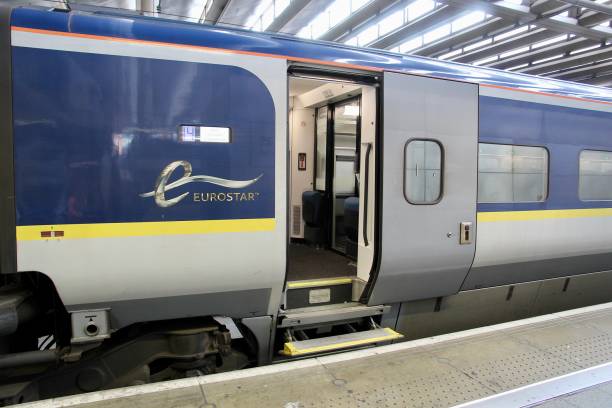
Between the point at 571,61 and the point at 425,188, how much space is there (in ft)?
21.7

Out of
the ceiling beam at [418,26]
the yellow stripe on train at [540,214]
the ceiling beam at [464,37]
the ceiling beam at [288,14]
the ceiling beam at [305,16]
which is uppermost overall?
the ceiling beam at [305,16]

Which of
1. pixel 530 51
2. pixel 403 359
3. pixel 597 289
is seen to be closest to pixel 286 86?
pixel 403 359

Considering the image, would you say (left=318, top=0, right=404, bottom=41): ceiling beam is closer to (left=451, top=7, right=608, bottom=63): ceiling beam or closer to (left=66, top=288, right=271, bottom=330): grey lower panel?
(left=451, top=7, right=608, bottom=63): ceiling beam

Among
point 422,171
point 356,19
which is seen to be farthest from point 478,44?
point 422,171

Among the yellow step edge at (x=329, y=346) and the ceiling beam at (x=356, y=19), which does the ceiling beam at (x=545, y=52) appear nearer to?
the ceiling beam at (x=356, y=19)

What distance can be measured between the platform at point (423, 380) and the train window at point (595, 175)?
1.93m

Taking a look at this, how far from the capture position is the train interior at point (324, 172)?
483 cm

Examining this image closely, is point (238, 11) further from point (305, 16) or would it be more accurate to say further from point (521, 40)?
point (521, 40)

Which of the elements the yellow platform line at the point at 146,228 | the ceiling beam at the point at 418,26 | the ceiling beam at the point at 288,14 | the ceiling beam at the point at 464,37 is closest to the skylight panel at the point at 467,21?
the ceiling beam at the point at 464,37

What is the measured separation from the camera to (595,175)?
15.8 feet

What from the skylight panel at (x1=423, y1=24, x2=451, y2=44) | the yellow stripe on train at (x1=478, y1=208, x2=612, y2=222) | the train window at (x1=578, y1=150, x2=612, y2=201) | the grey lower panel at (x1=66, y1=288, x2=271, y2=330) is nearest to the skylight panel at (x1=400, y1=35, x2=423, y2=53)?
the skylight panel at (x1=423, y1=24, x2=451, y2=44)

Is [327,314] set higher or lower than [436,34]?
lower

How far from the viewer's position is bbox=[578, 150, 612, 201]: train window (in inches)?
186

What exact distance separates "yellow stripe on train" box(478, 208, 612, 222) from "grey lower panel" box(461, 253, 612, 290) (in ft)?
1.51
